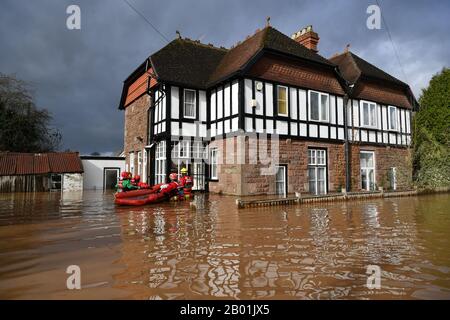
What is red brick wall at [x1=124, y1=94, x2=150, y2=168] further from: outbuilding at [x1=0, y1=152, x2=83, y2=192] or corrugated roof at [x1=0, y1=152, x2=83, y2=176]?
corrugated roof at [x1=0, y1=152, x2=83, y2=176]

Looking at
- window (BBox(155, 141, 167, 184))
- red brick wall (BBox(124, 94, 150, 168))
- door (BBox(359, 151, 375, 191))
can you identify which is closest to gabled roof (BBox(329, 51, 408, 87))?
door (BBox(359, 151, 375, 191))

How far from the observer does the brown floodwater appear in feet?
9.71

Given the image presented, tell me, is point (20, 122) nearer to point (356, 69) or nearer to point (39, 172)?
point (39, 172)

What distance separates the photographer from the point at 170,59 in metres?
15.4

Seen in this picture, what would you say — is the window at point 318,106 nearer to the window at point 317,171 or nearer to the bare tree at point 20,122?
the window at point 317,171

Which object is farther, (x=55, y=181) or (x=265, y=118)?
(x=55, y=181)

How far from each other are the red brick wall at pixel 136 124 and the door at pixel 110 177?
3581 mm

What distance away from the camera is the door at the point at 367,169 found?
16.7m

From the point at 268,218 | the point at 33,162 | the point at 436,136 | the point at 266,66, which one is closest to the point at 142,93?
the point at 266,66

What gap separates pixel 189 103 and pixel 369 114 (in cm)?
993

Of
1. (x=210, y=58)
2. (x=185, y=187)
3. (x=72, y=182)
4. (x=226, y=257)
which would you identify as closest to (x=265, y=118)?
(x=185, y=187)

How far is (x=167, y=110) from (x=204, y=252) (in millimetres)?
10699

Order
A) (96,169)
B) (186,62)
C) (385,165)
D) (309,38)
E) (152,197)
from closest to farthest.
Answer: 1. (152,197)
2. (186,62)
3. (385,165)
4. (309,38)
5. (96,169)

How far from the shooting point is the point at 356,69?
17.0 m
